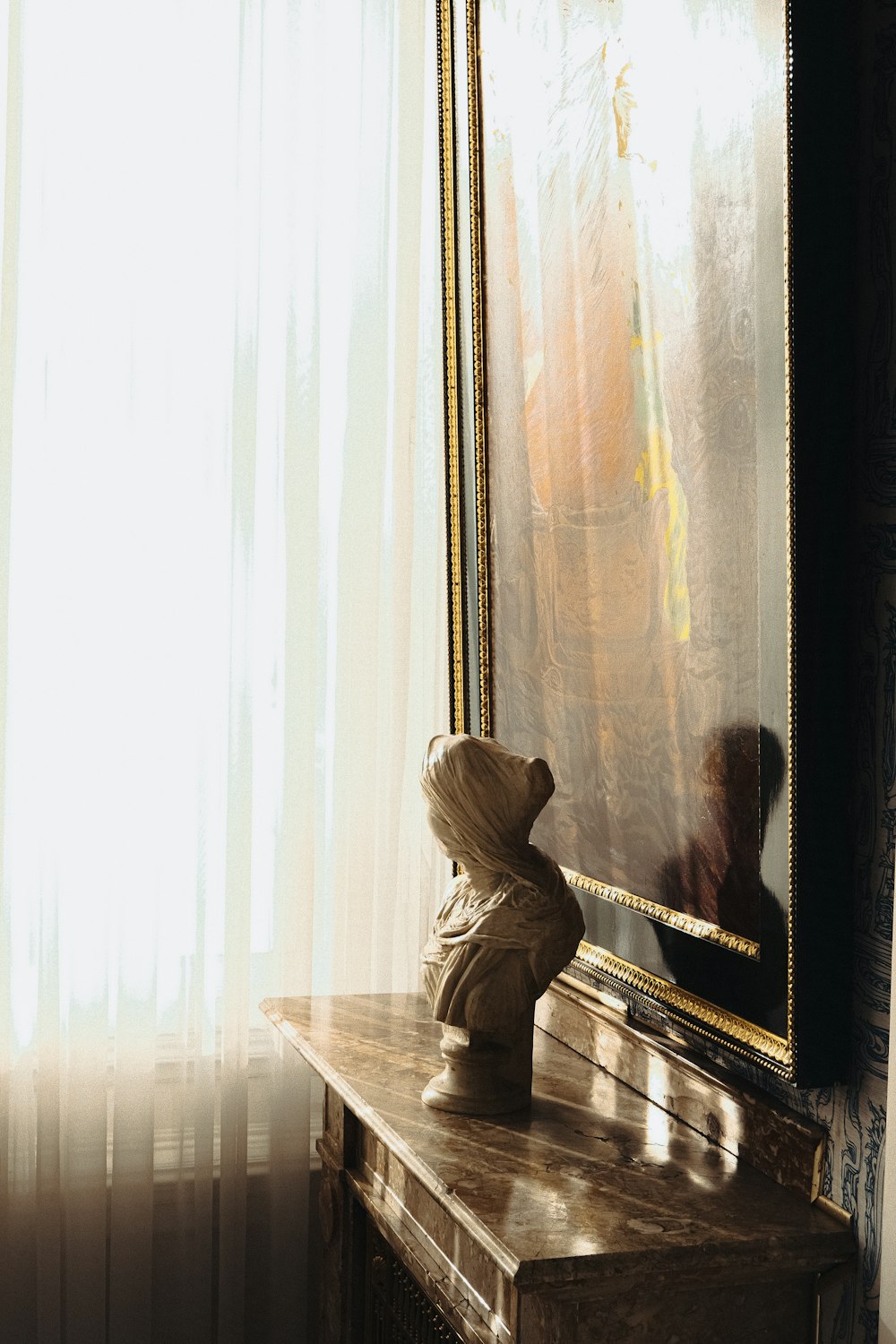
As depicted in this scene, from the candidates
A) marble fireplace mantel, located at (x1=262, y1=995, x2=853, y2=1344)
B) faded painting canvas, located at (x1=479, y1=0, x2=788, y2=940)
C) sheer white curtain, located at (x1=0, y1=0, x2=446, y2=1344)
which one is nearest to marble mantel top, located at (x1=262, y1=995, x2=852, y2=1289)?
marble fireplace mantel, located at (x1=262, y1=995, x2=853, y2=1344)

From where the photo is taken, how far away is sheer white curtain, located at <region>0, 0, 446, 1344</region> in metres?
2.46

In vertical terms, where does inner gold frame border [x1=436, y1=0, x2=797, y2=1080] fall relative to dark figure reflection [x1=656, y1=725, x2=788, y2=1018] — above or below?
above

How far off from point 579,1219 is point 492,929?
376 mm

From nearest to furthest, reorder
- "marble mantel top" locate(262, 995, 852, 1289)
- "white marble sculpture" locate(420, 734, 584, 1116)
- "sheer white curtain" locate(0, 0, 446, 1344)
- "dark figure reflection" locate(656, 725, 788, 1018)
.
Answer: "marble mantel top" locate(262, 995, 852, 1289) → "dark figure reflection" locate(656, 725, 788, 1018) → "white marble sculpture" locate(420, 734, 584, 1116) → "sheer white curtain" locate(0, 0, 446, 1344)

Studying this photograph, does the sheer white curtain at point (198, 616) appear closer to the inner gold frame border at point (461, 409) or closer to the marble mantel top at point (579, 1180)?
the inner gold frame border at point (461, 409)

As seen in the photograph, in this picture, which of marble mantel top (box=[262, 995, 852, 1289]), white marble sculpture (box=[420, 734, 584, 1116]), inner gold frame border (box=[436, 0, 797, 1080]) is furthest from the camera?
inner gold frame border (box=[436, 0, 797, 1080])

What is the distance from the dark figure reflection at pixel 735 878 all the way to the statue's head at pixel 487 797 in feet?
0.63

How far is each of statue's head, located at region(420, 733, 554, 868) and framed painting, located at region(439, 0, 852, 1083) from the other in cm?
16

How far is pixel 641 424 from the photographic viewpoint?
165 cm

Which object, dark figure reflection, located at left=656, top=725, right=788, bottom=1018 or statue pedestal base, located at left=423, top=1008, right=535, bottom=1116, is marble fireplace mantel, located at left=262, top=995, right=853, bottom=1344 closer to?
statue pedestal base, located at left=423, top=1008, right=535, bottom=1116

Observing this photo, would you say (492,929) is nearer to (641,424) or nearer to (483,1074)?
(483,1074)

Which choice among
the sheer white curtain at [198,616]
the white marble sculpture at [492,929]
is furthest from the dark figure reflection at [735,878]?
the sheer white curtain at [198,616]

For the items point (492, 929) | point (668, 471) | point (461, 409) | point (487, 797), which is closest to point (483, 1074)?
point (492, 929)

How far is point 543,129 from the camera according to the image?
1937 mm
